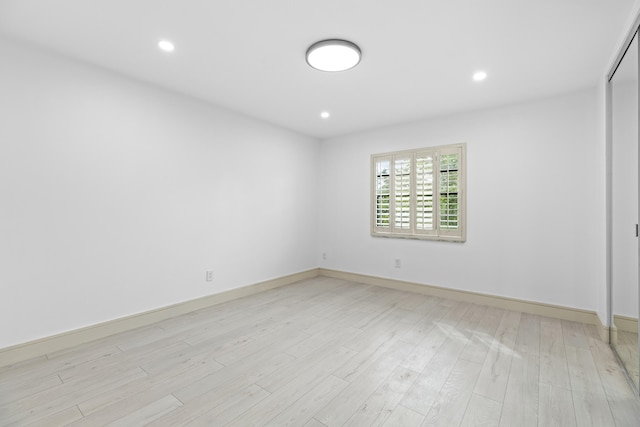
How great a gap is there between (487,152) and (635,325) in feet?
7.64

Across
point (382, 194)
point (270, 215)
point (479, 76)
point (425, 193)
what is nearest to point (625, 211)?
point (479, 76)

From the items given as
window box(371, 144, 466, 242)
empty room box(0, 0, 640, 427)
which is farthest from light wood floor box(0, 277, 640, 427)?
window box(371, 144, 466, 242)

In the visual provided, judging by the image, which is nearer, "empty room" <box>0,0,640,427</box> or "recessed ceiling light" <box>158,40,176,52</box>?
"empty room" <box>0,0,640,427</box>

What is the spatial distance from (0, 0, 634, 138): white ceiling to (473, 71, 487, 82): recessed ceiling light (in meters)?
0.07

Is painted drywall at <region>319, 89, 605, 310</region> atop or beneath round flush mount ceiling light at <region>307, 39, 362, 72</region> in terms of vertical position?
beneath

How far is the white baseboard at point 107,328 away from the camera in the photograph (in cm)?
229

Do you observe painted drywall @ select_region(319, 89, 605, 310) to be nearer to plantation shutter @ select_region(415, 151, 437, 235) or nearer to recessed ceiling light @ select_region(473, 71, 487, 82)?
plantation shutter @ select_region(415, 151, 437, 235)

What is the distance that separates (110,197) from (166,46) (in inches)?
59.4

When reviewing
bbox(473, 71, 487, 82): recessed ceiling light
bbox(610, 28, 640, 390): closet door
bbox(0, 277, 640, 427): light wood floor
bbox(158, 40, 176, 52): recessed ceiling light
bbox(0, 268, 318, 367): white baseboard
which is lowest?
bbox(0, 277, 640, 427): light wood floor

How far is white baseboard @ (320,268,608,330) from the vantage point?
3.15 meters

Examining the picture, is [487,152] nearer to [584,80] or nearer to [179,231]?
[584,80]

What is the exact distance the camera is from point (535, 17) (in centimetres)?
202

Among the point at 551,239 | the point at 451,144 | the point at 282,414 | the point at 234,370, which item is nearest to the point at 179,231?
the point at 234,370

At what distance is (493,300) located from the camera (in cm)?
366
